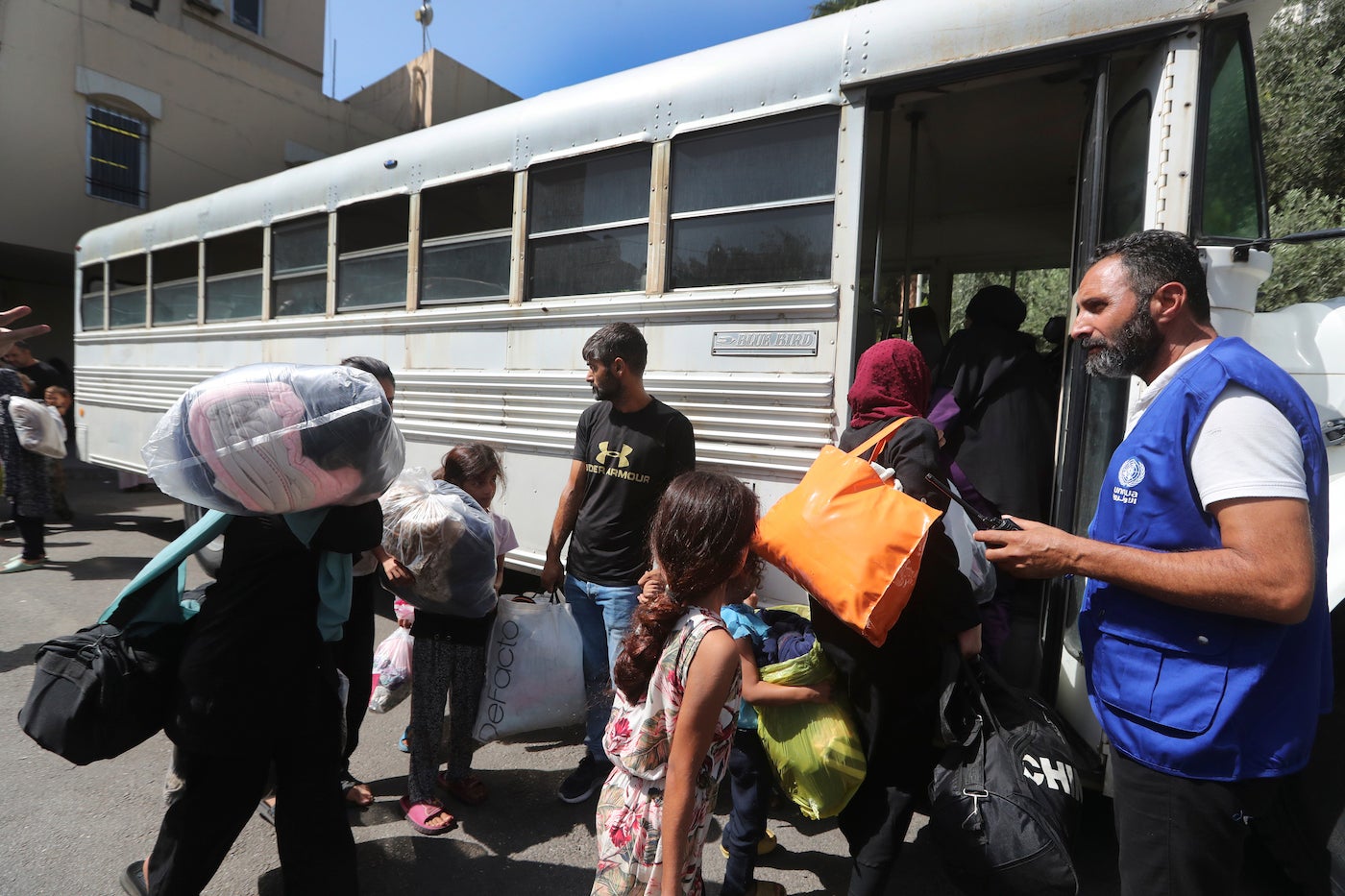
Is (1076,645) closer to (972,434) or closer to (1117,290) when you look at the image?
(972,434)

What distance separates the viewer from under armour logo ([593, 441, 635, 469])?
2.96 metres

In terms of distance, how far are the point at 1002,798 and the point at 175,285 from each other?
24.9 feet

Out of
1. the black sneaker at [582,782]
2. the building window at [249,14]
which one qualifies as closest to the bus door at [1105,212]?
the black sneaker at [582,782]

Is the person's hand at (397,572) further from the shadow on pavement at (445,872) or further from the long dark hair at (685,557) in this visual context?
the long dark hair at (685,557)

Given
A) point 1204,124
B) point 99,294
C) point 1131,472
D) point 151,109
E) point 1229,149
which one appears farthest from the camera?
point 151,109

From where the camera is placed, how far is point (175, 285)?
22.5 feet

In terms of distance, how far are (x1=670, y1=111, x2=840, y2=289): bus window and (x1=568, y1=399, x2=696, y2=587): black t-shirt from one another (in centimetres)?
73

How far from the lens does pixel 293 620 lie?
78.1 inches

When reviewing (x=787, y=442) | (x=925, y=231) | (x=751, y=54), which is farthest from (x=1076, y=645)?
(x=925, y=231)

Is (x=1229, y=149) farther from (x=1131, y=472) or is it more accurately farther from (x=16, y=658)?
(x=16, y=658)

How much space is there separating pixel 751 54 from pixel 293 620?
2750mm

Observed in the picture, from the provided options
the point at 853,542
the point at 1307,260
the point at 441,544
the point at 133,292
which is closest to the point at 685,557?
the point at 853,542

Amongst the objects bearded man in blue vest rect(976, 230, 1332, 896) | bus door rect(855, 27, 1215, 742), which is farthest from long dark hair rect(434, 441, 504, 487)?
bearded man in blue vest rect(976, 230, 1332, 896)

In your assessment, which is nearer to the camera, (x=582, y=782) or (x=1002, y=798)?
(x=1002, y=798)
